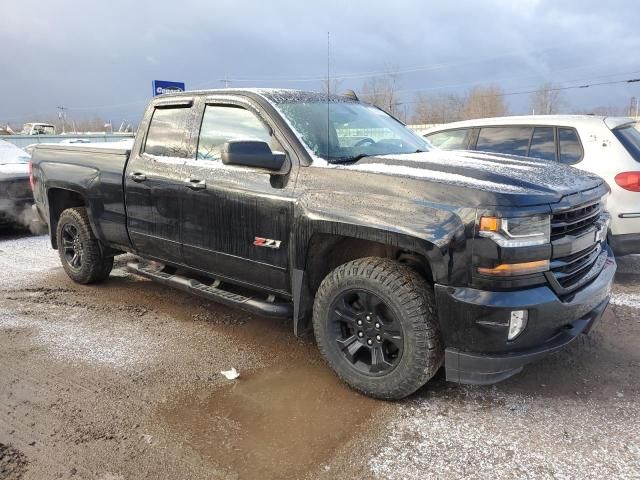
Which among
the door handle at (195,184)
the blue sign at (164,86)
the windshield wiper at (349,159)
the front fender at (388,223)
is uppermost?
the blue sign at (164,86)

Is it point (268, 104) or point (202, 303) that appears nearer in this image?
point (268, 104)

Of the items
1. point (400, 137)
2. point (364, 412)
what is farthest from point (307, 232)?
point (400, 137)

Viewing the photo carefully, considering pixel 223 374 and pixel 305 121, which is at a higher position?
pixel 305 121

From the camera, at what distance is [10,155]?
29.4ft

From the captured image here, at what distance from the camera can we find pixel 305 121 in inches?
145

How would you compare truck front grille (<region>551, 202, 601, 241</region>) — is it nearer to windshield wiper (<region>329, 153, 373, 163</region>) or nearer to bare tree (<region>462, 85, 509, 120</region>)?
windshield wiper (<region>329, 153, 373, 163</region>)

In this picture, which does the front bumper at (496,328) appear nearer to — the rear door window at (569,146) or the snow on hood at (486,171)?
the snow on hood at (486,171)

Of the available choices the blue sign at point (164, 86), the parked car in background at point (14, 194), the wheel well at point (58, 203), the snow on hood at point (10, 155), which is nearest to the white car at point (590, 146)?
the wheel well at point (58, 203)

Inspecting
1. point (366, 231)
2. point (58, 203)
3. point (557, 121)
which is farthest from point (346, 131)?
point (58, 203)

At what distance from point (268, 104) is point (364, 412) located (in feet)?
7.13

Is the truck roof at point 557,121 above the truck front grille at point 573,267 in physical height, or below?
above

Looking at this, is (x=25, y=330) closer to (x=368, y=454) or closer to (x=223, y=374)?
(x=223, y=374)

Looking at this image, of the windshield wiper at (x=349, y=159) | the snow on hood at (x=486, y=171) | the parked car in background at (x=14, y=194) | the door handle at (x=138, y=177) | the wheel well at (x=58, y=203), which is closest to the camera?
the snow on hood at (x=486, y=171)

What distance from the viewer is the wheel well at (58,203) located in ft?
18.3
